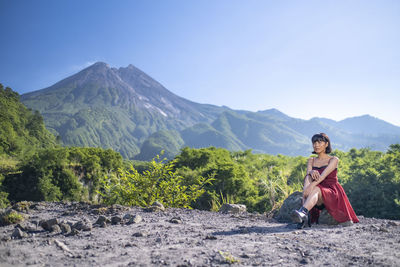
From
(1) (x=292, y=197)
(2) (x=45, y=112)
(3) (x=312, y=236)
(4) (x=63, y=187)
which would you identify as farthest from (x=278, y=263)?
(2) (x=45, y=112)

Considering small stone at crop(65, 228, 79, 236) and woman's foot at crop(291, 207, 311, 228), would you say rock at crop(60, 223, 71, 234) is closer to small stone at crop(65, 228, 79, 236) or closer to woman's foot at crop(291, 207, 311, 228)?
small stone at crop(65, 228, 79, 236)

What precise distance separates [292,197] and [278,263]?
3.00 meters

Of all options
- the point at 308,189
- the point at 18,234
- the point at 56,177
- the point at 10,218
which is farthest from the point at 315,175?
the point at 56,177

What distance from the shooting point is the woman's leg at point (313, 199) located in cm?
390

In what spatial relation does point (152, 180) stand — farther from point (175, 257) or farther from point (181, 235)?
point (175, 257)

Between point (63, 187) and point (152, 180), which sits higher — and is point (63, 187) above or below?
below

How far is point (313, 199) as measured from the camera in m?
3.96

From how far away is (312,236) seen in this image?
3.37m

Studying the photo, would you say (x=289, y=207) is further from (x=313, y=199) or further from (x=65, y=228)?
(x=65, y=228)

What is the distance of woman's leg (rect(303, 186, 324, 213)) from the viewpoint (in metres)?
3.90

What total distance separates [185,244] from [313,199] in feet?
7.27

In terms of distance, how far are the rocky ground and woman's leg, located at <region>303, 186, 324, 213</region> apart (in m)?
0.35

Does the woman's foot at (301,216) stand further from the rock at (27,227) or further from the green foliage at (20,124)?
the green foliage at (20,124)

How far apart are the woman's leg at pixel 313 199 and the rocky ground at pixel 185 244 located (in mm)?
353
